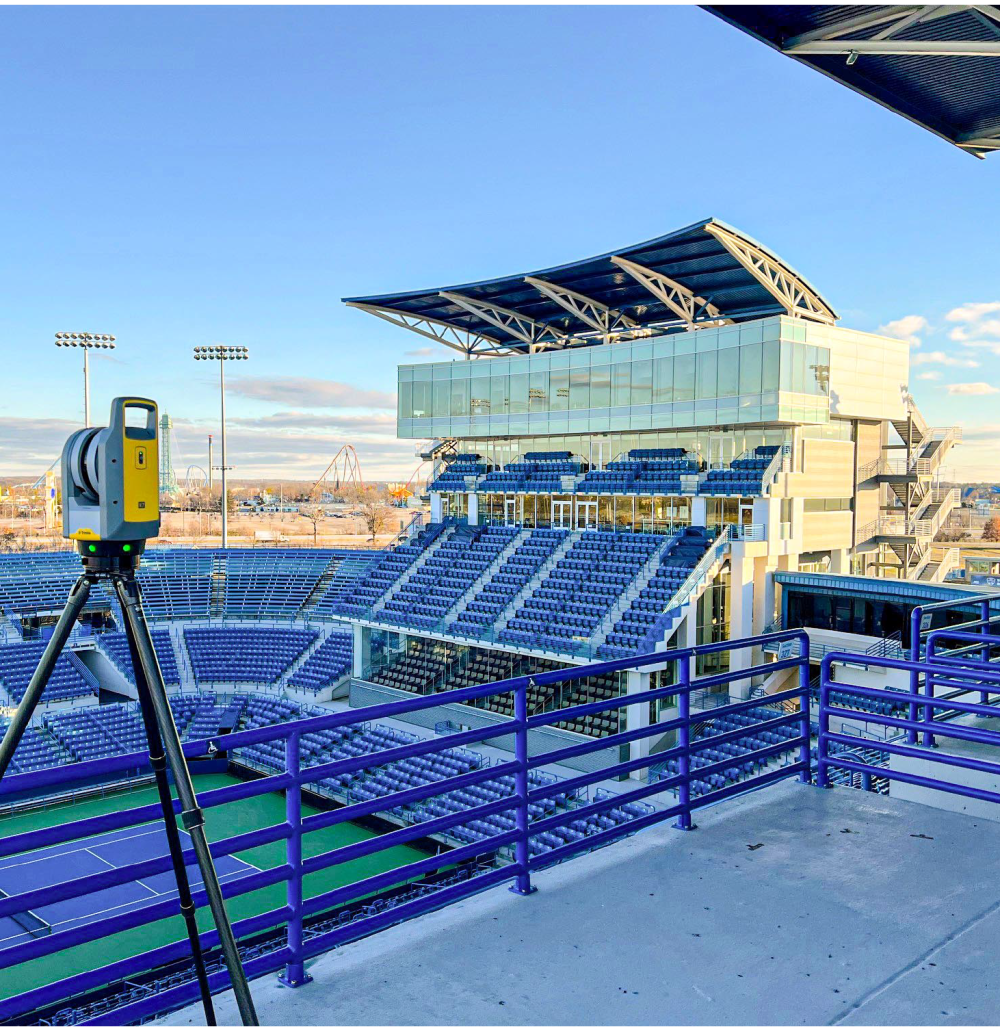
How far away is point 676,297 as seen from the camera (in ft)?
110

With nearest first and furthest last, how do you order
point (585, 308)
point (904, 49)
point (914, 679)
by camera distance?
1. point (904, 49)
2. point (914, 679)
3. point (585, 308)

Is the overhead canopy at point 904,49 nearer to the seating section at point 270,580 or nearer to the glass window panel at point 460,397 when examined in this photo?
the glass window panel at point 460,397

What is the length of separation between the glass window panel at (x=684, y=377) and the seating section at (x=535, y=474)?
17.7ft

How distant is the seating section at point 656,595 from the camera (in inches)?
950

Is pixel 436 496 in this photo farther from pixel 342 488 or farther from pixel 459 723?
pixel 342 488

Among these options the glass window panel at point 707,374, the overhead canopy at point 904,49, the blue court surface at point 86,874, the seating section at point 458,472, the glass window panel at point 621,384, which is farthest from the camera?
the seating section at point 458,472

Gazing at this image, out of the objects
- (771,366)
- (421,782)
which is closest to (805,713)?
(421,782)

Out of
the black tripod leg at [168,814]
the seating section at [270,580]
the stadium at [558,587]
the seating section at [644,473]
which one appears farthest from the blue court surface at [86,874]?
the seating section at [270,580]

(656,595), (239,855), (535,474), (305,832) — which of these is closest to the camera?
(305,832)

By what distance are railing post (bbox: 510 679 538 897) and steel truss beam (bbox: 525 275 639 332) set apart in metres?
29.1

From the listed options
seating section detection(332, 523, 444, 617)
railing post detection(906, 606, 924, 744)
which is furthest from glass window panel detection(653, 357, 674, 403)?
railing post detection(906, 606, 924, 744)

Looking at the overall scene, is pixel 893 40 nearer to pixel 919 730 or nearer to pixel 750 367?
pixel 919 730

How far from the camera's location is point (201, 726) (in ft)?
98.6

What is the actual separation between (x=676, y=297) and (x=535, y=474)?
8802 millimetres
